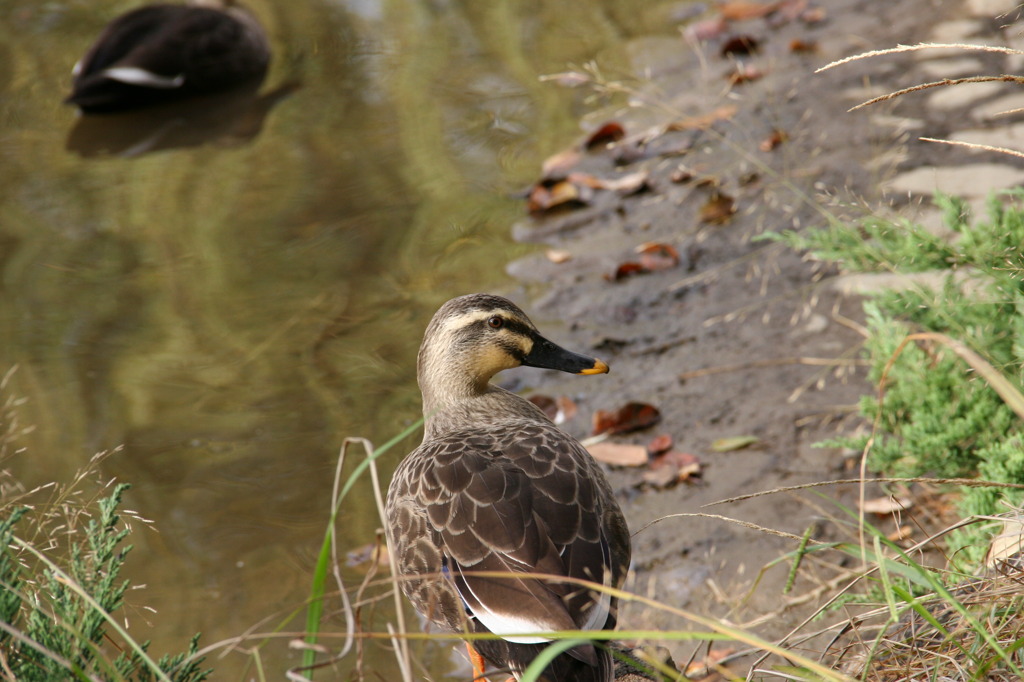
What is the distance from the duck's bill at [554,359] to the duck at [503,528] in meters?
0.09

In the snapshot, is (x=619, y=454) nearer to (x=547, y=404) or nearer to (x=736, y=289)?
(x=547, y=404)

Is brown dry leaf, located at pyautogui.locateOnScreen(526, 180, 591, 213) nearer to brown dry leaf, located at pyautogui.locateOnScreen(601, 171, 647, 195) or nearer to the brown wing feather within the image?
brown dry leaf, located at pyautogui.locateOnScreen(601, 171, 647, 195)

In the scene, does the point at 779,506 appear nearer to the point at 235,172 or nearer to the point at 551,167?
the point at 551,167

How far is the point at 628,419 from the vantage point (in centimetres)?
444

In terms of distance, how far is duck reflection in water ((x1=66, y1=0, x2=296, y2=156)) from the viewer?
7.45m

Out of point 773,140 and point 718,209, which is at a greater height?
point 773,140

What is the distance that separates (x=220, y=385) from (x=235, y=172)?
2.31m

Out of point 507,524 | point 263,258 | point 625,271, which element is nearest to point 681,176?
point 625,271

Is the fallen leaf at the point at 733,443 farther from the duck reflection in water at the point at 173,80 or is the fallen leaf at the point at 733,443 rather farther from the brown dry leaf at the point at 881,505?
the duck reflection in water at the point at 173,80

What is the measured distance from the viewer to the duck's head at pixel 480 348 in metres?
3.56

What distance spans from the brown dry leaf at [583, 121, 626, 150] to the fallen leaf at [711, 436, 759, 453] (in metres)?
2.94

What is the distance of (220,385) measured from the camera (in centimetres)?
514

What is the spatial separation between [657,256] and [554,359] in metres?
1.90

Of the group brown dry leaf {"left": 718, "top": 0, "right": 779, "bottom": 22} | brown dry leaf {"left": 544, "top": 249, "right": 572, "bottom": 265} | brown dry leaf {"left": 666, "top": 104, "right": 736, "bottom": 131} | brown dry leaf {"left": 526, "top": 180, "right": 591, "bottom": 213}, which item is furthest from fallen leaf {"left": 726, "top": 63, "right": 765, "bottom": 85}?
brown dry leaf {"left": 544, "top": 249, "right": 572, "bottom": 265}
